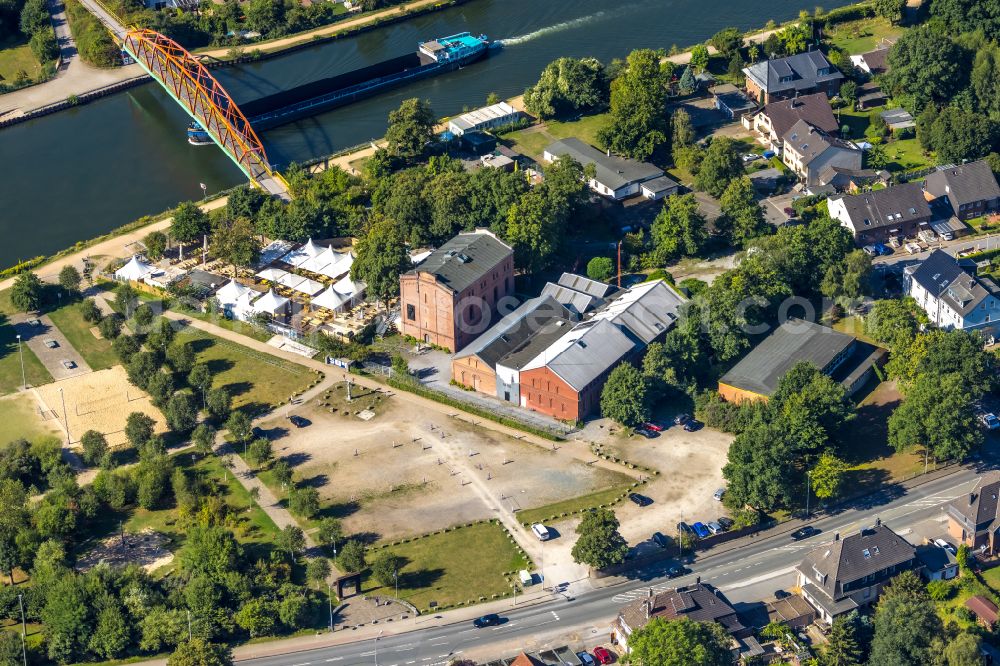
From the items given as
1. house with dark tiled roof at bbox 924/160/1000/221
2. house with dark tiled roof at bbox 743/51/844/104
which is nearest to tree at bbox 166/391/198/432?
house with dark tiled roof at bbox 924/160/1000/221

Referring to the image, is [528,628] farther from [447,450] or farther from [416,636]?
[447,450]

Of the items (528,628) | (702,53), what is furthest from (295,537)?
(702,53)

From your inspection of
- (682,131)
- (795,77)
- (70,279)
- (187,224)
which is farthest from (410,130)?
(795,77)

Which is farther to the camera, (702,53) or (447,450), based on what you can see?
(702,53)

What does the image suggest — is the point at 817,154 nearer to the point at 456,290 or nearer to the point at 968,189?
the point at 968,189

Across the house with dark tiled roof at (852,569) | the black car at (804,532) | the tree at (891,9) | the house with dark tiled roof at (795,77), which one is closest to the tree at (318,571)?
the house with dark tiled roof at (852,569)

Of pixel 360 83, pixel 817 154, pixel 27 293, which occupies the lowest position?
pixel 27 293

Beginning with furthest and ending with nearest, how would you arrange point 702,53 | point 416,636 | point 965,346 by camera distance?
point 702,53 < point 965,346 < point 416,636
